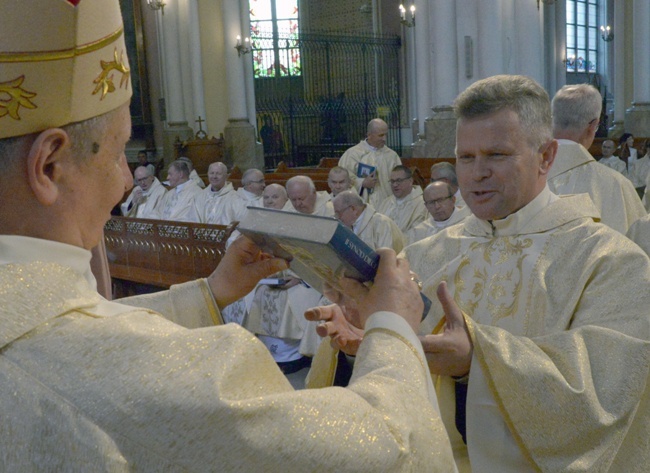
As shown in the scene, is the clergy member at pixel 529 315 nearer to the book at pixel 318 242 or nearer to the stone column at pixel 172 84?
the book at pixel 318 242

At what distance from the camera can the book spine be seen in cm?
160

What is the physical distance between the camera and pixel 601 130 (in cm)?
2266

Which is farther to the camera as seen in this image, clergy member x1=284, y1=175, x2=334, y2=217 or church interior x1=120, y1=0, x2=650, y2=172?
church interior x1=120, y1=0, x2=650, y2=172

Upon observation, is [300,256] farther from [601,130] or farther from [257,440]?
[601,130]

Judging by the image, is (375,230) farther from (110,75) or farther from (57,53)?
(57,53)

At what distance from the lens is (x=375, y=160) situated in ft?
36.6

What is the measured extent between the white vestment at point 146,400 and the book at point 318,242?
0.42m

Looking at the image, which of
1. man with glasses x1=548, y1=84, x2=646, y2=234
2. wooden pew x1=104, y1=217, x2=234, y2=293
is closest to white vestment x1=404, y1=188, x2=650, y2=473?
man with glasses x1=548, y1=84, x2=646, y2=234

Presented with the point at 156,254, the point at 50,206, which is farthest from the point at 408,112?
the point at 50,206

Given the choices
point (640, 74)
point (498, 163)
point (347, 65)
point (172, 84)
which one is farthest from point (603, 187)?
point (347, 65)

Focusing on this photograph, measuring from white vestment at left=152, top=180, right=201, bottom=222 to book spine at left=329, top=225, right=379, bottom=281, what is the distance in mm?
9750

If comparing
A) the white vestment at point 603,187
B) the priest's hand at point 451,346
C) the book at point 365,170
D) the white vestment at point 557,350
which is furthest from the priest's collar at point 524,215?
the book at point 365,170

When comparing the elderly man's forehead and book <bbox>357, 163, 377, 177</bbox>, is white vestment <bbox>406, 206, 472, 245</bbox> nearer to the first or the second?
the elderly man's forehead

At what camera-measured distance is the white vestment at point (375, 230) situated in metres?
7.52
